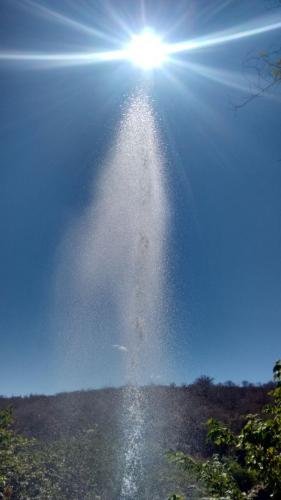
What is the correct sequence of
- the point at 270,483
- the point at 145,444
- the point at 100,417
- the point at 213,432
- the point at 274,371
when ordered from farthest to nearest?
the point at 100,417 < the point at 145,444 < the point at 213,432 < the point at 274,371 < the point at 270,483

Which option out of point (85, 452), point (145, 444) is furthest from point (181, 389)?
point (85, 452)

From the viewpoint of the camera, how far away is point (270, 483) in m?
5.39

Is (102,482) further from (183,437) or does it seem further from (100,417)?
(100,417)

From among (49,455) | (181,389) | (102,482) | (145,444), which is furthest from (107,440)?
(181,389)

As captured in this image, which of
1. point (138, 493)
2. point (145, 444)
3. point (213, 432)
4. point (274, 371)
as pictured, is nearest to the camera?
point (274, 371)

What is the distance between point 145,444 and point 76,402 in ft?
41.3

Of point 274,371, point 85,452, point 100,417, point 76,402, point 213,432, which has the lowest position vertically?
point 213,432

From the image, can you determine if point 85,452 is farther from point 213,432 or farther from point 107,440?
point 213,432

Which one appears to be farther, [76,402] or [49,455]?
[76,402]

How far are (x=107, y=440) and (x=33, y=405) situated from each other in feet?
43.7

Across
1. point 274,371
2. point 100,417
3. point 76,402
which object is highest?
point 76,402

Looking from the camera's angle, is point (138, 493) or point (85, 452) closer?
point (138, 493)

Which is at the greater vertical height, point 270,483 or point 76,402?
point 76,402

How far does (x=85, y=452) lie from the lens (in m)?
19.9
